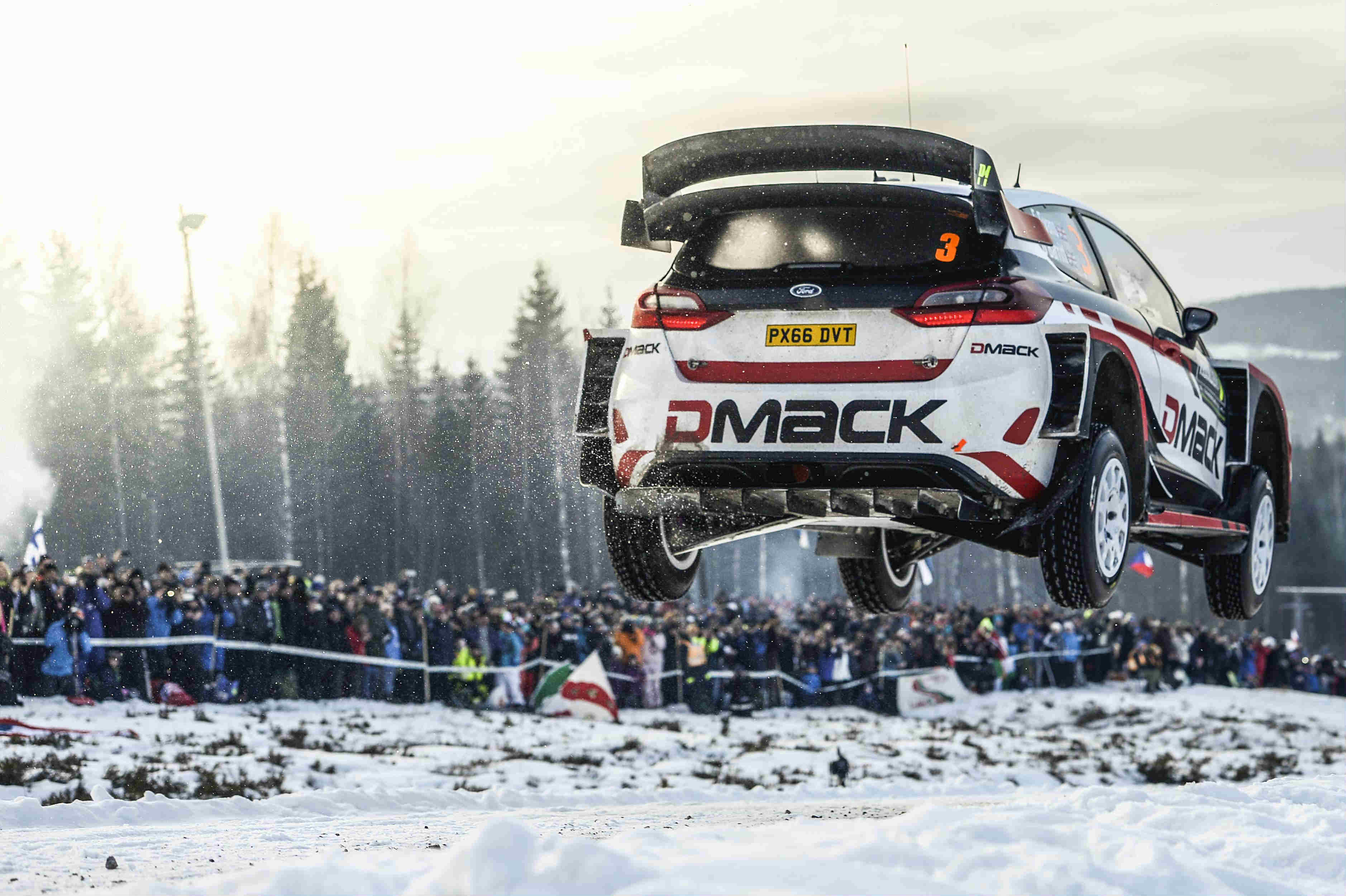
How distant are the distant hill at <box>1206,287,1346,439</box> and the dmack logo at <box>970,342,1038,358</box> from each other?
3405 inches

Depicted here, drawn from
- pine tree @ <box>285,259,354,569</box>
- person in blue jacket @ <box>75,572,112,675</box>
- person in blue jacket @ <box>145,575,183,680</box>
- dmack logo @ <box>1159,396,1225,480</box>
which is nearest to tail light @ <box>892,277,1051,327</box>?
dmack logo @ <box>1159,396,1225,480</box>

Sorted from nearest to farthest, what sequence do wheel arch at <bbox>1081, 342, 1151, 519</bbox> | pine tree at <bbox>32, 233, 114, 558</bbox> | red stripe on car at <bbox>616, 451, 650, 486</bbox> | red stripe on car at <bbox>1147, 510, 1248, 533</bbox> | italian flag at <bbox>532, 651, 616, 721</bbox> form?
1. red stripe on car at <bbox>616, 451, 650, 486</bbox>
2. wheel arch at <bbox>1081, 342, 1151, 519</bbox>
3. red stripe on car at <bbox>1147, 510, 1248, 533</bbox>
4. italian flag at <bbox>532, 651, 616, 721</bbox>
5. pine tree at <bbox>32, 233, 114, 558</bbox>

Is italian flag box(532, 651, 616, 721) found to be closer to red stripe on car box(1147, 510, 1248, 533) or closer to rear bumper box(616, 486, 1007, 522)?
red stripe on car box(1147, 510, 1248, 533)

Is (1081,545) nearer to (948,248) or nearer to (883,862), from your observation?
(948,248)

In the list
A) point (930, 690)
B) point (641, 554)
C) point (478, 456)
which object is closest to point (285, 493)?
point (478, 456)

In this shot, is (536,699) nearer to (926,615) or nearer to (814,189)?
(926,615)

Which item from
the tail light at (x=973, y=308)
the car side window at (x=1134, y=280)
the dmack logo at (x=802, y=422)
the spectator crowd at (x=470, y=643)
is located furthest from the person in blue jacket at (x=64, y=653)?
the tail light at (x=973, y=308)

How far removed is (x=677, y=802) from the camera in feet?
48.5

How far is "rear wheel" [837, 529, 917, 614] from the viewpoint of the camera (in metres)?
9.02

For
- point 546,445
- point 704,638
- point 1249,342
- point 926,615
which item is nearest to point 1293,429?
point 1249,342

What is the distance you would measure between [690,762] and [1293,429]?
8565 cm

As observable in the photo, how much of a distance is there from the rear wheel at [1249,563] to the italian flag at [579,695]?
12.1 meters

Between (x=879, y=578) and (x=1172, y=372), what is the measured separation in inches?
83.4

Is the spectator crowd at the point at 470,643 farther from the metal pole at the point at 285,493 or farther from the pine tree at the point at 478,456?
the metal pole at the point at 285,493
